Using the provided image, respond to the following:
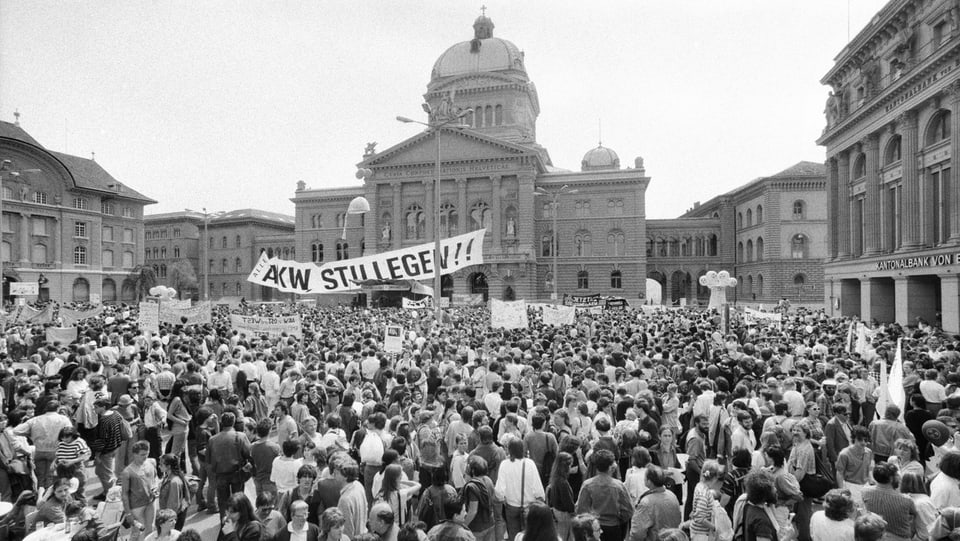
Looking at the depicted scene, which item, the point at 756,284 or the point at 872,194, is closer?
the point at 872,194

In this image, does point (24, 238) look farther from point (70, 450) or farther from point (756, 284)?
point (756, 284)

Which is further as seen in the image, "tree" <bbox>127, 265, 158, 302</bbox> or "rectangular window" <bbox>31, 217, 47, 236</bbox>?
"tree" <bbox>127, 265, 158, 302</bbox>

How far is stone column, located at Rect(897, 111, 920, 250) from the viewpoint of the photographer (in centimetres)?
2928

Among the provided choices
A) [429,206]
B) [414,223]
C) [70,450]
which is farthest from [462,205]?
[70,450]

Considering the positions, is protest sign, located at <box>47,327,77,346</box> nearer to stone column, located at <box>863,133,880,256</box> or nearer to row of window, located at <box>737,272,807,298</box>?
stone column, located at <box>863,133,880,256</box>

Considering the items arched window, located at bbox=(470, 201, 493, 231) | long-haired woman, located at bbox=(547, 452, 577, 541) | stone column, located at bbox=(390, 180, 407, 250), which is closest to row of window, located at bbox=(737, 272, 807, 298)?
arched window, located at bbox=(470, 201, 493, 231)

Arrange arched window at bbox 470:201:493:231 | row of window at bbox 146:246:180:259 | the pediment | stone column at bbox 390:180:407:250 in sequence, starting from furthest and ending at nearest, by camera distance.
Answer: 1. row of window at bbox 146:246:180:259
2. stone column at bbox 390:180:407:250
3. arched window at bbox 470:201:493:231
4. the pediment

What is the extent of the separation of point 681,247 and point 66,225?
6585 cm

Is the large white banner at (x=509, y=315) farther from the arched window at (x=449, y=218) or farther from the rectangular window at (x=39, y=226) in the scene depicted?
the rectangular window at (x=39, y=226)

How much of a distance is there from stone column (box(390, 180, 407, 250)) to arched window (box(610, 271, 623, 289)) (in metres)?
22.1

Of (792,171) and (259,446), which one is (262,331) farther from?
(792,171)

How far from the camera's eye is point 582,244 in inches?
2499

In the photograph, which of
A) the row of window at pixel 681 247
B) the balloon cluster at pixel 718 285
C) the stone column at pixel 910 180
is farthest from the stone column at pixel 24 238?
the stone column at pixel 910 180

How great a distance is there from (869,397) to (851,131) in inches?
1261
